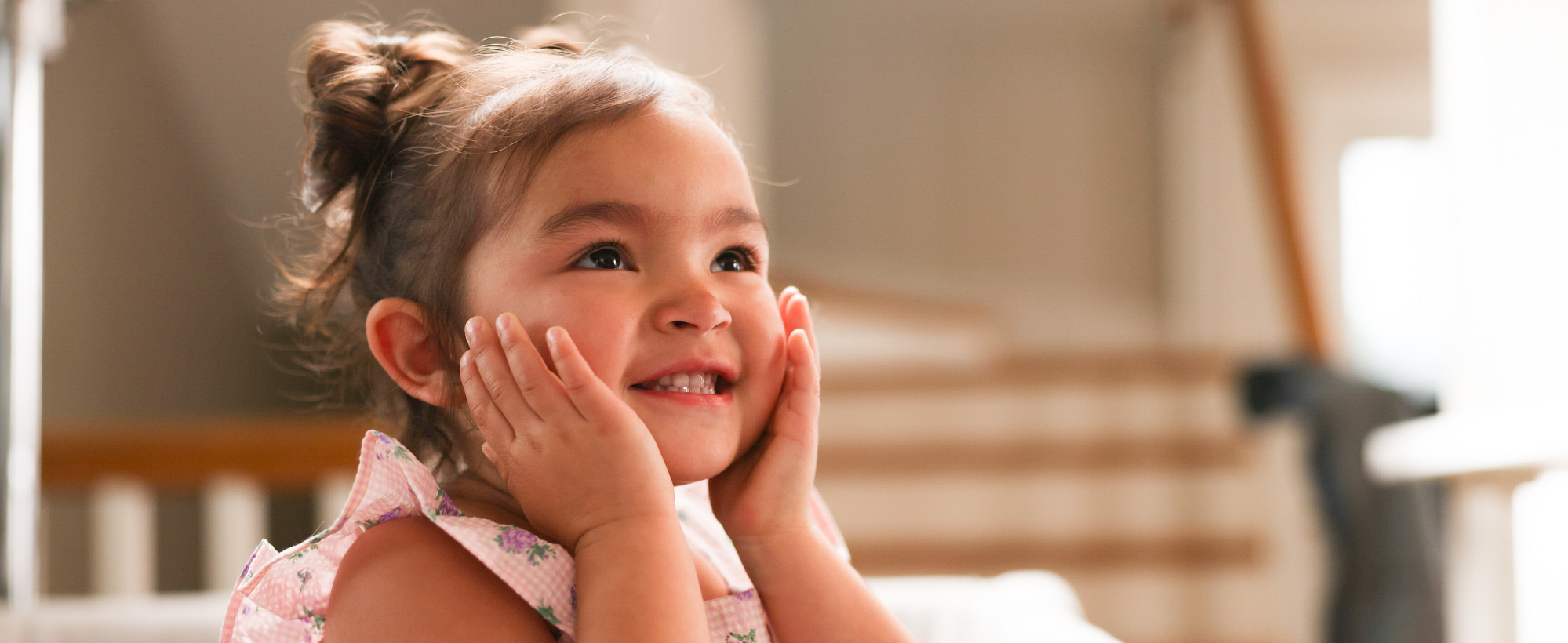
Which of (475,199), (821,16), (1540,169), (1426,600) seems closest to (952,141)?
(821,16)

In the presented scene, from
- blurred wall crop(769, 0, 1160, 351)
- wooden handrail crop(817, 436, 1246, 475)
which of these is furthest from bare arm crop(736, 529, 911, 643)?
blurred wall crop(769, 0, 1160, 351)

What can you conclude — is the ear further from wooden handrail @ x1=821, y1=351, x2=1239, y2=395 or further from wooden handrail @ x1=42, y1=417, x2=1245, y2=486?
wooden handrail @ x1=821, y1=351, x2=1239, y2=395

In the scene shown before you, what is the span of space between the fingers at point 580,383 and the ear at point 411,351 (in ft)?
0.47

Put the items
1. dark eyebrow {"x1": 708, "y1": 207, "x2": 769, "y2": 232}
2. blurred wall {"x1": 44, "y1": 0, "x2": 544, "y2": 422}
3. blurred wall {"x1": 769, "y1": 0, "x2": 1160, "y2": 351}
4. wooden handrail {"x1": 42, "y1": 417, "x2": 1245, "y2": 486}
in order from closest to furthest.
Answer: dark eyebrow {"x1": 708, "y1": 207, "x2": 769, "y2": 232} < wooden handrail {"x1": 42, "y1": 417, "x2": 1245, "y2": 486} < blurred wall {"x1": 44, "y1": 0, "x2": 544, "y2": 422} < blurred wall {"x1": 769, "y1": 0, "x2": 1160, "y2": 351}

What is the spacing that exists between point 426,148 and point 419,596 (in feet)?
1.04

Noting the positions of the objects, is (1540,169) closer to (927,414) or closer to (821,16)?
(927,414)

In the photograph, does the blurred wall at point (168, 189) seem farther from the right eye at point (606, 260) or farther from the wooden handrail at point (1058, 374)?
the right eye at point (606, 260)

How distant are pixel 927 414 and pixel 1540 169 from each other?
76.2 inches

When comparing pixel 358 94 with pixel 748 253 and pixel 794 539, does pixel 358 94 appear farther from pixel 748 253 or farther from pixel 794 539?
pixel 794 539

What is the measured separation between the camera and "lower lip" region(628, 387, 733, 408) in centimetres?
72

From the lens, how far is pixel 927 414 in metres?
2.79

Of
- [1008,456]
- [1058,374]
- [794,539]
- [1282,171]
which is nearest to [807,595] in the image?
[794,539]

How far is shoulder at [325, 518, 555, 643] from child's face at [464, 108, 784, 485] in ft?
0.43

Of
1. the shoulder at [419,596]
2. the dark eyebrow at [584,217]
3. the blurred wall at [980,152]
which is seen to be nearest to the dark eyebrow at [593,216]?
the dark eyebrow at [584,217]
